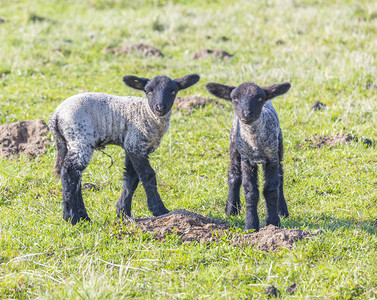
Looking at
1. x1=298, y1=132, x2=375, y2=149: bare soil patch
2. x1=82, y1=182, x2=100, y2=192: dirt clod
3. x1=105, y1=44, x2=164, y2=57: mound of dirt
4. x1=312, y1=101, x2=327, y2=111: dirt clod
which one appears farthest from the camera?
x1=105, y1=44, x2=164, y2=57: mound of dirt

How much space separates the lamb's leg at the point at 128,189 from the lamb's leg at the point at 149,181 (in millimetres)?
223

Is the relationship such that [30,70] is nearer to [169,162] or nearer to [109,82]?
[109,82]

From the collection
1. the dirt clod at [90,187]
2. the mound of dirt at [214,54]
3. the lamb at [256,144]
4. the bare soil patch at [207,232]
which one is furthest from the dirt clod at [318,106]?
the dirt clod at [90,187]

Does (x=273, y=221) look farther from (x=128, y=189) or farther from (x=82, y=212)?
(x=82, y=212)

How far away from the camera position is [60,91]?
10.6m

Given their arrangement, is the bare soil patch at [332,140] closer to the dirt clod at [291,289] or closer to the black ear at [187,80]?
the black ear at [187,80]

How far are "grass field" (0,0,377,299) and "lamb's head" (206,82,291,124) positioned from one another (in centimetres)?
142

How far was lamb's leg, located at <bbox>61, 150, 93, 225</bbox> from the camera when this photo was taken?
19.6 feet

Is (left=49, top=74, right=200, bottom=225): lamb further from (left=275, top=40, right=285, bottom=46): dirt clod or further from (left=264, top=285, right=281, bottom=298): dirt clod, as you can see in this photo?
(left=275, top=40, right=285, bottom=46): dirt clod

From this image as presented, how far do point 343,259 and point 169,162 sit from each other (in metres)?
3.55

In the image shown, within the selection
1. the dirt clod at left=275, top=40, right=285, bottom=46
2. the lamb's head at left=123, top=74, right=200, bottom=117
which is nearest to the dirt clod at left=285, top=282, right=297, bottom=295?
the lamb's head at left=123, top=74, right=200, bottom=117

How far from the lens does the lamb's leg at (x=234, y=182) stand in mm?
6430

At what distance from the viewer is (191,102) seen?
9.84 m

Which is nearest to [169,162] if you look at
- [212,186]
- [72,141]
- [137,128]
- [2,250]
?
[212,186]
